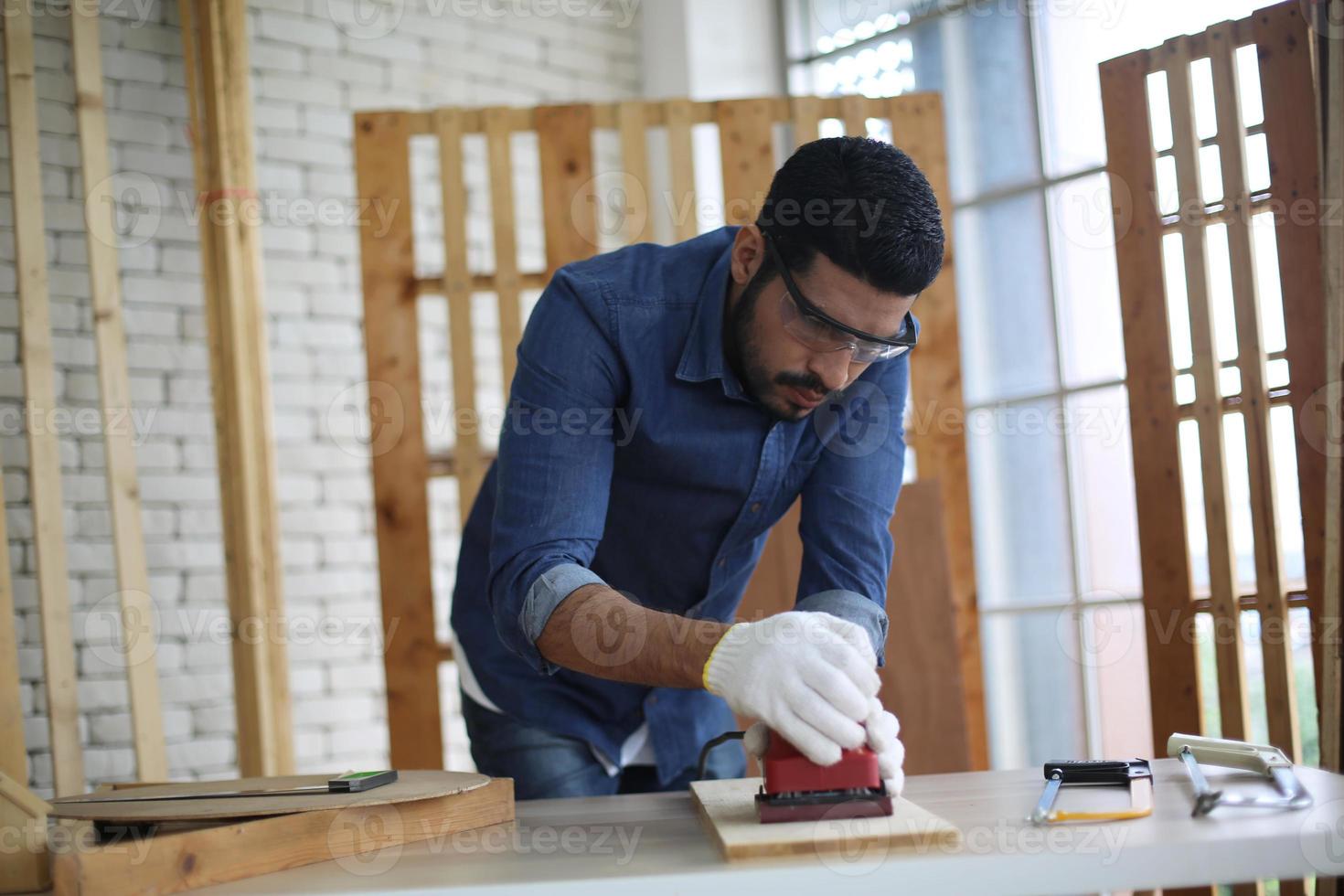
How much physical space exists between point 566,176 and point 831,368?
1.71m

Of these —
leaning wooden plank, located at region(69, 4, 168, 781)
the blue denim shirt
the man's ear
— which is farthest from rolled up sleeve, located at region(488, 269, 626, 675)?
leaning wooden plank, located at region(69, 4, 168, 781)

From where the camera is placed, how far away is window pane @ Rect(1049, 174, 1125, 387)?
405 centimetres

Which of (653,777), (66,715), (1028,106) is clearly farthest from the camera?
(1028,106)

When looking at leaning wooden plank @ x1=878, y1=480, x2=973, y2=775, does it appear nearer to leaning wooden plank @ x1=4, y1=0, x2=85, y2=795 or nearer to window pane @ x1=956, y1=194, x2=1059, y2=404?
window pane @ x1=956, y1=194, x2=1059, y2=404

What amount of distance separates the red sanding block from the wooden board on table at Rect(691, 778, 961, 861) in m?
0.01

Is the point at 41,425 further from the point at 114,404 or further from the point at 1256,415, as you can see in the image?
the point at 1256,415

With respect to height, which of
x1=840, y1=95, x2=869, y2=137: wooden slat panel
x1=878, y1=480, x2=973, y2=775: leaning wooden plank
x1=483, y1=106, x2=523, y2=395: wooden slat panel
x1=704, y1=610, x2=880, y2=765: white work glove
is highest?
x1=840, y1=95, x2=869, y2=137: wooden slat panel

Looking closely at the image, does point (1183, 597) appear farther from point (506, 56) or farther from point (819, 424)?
point (506, 56)

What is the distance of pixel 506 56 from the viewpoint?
462 cm

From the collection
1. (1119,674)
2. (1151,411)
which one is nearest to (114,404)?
(1151,411)

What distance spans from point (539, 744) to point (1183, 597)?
1.64m

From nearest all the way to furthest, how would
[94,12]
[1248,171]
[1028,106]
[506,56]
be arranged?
[1248,171]
[94,12]
[1028,106]
[506,56]

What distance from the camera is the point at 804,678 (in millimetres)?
1349

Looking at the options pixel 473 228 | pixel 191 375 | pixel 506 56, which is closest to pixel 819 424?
pixel 191 375
